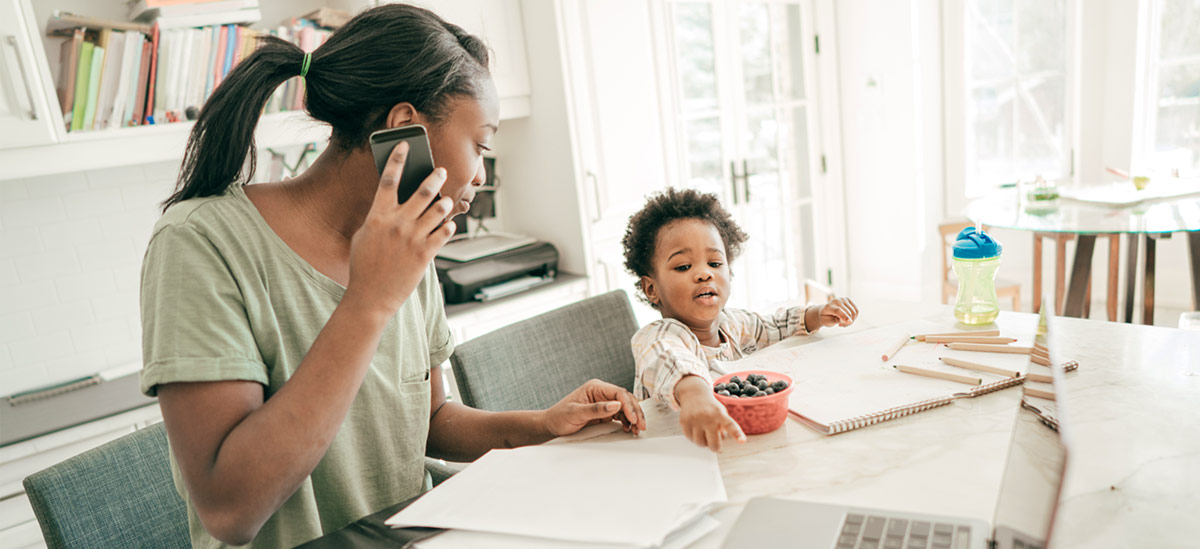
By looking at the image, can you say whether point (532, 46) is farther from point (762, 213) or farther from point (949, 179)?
point (949, 179)

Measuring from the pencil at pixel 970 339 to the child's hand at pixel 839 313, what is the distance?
0.16 m

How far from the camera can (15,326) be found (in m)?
2.17

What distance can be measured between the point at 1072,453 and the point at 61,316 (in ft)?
8.44

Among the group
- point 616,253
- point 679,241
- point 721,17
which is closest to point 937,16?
point 721,17

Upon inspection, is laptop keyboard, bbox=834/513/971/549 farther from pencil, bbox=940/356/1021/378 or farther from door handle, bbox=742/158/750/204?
door handle, bbox=742/158/750/204

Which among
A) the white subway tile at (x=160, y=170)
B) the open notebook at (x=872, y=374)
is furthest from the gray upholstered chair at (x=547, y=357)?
the white subway tile at (x=160, y=170)

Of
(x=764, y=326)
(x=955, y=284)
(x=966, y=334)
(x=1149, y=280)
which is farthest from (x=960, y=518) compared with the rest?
(x=955, y=284)

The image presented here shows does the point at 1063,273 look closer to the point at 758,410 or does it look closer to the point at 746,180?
the point at 746,180

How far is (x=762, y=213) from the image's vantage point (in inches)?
156

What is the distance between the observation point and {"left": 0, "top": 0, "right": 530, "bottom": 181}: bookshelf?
6.01 feet

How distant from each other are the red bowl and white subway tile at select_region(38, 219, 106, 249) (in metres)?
2.16

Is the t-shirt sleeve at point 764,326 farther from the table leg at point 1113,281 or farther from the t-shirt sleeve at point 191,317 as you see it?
the table leg at point 1113,281

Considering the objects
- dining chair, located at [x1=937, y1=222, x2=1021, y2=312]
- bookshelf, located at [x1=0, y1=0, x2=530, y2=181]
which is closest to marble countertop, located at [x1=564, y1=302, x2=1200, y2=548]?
bookshelf, located at [x1=0, y1=0, x2=530, y2=181]

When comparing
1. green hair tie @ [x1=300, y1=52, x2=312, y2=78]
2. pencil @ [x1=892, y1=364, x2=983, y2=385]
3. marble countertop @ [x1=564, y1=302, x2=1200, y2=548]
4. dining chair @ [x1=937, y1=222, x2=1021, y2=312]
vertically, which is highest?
green hair tie @ [x1=300, y1=52, x2=312, y2=78]
